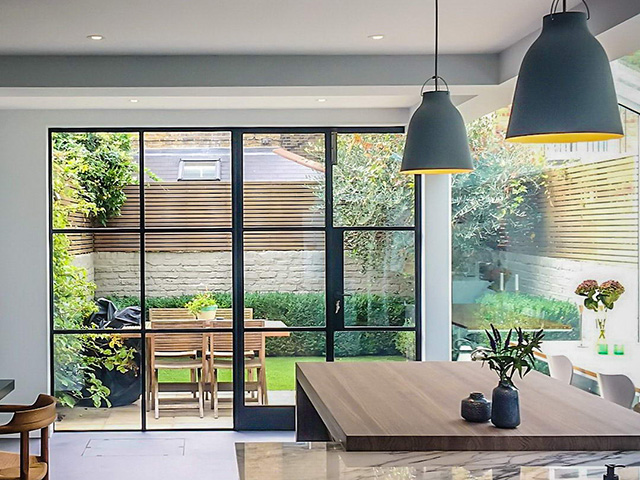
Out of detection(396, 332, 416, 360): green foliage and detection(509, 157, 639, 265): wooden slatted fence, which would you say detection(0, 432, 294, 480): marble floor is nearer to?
detection(396, 332, 416, 360): green foliage

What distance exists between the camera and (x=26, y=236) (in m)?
6.98

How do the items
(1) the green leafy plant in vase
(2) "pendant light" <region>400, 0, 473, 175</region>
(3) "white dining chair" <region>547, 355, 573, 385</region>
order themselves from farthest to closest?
(1) the green leafy plant in vase → (3) "white dining chair" <region>547, 355, 573, 385</region> → (2) "pendant light" <region>400, 0, 473, 175</region>

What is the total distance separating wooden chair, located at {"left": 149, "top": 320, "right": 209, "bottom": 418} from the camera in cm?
719

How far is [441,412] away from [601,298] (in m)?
3.14

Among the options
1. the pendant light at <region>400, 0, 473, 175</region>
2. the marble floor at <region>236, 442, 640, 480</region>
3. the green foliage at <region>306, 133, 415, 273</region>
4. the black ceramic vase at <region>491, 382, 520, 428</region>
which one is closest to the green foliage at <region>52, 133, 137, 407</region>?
the green foliage at <region>306, 133, 415, 273</region>

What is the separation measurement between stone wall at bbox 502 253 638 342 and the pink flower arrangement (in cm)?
5

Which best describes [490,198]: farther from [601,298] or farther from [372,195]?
[601,298]

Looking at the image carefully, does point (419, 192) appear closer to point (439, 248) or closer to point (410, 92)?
point (439, 248)

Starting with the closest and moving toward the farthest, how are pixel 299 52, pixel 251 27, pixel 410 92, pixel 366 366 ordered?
pixel 366 366 < pixel 251 27 < pixel 299 52 < pixel 410 92

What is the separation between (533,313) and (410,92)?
7.24ft

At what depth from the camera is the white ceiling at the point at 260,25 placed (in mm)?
4117

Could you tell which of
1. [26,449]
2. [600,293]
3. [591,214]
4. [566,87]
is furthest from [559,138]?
[591,214]

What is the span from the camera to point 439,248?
284 inches

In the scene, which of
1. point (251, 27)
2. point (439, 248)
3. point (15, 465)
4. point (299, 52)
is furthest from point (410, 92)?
point (15, 465)
